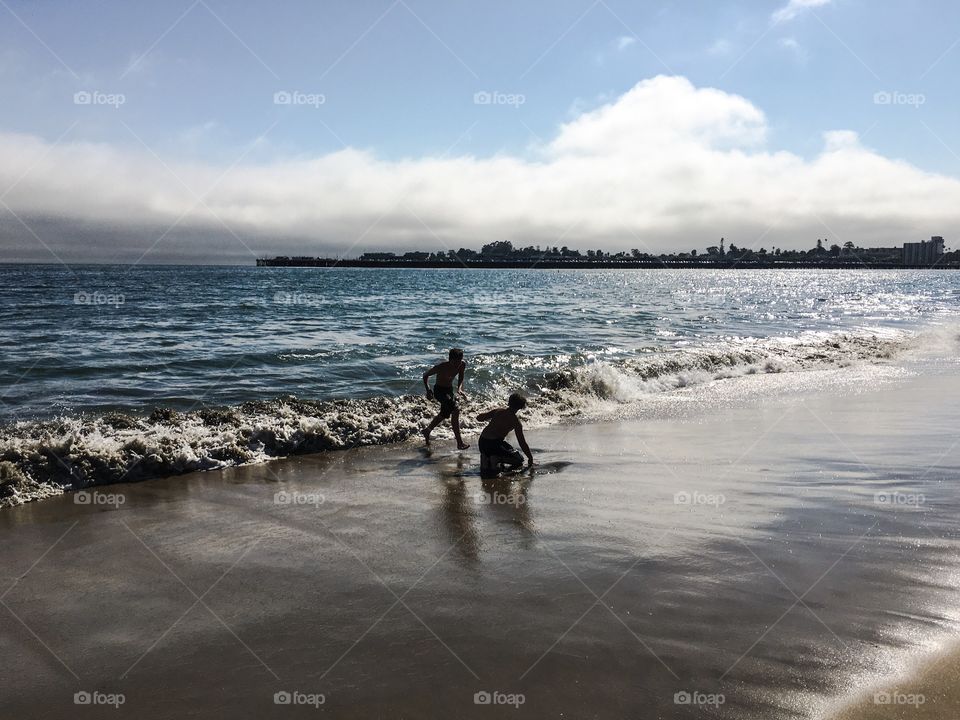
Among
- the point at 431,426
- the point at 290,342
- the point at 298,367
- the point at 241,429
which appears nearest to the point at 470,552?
the point at 431,426

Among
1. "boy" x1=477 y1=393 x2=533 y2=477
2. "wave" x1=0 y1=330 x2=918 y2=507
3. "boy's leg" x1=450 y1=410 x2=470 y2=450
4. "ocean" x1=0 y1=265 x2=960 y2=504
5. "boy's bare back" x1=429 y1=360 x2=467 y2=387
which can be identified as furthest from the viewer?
"boy's bare back" x1=429 y1=360 x2=467 y2=387

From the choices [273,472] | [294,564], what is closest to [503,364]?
[273,472]

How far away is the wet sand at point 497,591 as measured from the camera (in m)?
3.92

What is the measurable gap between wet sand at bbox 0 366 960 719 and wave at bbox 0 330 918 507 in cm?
64

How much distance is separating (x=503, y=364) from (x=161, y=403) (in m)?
9.23

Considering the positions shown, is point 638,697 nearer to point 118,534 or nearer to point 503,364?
point 118,534

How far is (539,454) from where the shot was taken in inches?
409

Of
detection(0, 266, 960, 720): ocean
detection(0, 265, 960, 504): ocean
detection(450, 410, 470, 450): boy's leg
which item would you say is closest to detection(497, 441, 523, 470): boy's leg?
detection(0, 266, 960, 720): ocean

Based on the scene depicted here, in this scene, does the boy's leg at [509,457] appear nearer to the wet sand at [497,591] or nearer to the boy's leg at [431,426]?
the wet sand at [497,591]

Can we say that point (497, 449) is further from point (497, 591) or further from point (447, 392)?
point (497, 591)

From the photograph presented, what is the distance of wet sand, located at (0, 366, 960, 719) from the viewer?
3924 millimetres

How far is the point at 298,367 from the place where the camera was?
57.0 ft

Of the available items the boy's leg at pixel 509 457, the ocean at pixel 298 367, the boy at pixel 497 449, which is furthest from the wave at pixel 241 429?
the boy's leg at pixel 509 457

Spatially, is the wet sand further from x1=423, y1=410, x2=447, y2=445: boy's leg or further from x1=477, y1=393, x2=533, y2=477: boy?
x1=423, y1=410, x2=447, y2=445: boy's leg
